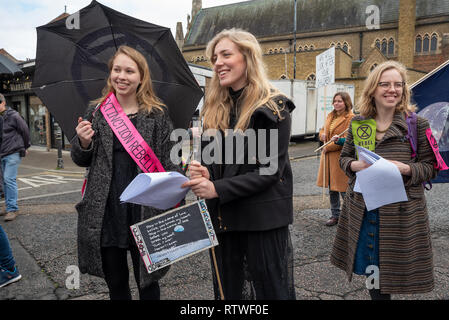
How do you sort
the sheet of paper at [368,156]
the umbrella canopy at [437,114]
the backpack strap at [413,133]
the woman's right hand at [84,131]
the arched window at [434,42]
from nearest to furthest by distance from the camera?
the woman's right hand at [84,131]
the sheet of paper at [368,156]
the backpack strap at [413,133]
the umbrella canopy at [437,114]
the arched window at [434,42]

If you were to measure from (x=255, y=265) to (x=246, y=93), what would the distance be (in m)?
0.92

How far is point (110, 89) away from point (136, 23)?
558 millimetres

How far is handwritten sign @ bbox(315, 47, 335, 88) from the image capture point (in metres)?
8.27

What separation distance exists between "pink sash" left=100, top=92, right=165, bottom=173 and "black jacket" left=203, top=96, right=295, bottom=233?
424 mm

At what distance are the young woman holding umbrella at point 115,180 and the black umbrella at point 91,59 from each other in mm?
288


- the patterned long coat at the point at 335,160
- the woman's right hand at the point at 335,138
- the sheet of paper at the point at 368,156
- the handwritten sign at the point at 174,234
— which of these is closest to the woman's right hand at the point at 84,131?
the handwritten sign at the point at 174,234

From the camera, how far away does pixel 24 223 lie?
17.5ft

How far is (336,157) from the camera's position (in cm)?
519

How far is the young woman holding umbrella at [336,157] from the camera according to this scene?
5.08 metres

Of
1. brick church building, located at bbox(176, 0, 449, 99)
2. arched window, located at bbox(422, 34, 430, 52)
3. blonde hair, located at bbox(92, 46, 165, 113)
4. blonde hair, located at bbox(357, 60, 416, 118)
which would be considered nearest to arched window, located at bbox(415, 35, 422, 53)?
brick church building, located at bbox(176, 0, 449, 99)

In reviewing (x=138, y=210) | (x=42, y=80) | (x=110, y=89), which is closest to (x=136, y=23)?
(x=110, y=89)

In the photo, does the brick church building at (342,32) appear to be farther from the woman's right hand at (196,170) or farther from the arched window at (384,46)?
the woman's right hand at (196,170)

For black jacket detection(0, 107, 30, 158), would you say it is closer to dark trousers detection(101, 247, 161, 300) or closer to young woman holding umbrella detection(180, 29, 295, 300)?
dark trousers detection(101, 247, 161, 300)

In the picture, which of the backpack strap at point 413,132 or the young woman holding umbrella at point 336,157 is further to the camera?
the young woman holding umbrella at point 336,157
